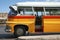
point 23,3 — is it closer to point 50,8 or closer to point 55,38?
point 50,8

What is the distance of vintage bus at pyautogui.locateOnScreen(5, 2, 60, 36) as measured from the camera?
18.4m

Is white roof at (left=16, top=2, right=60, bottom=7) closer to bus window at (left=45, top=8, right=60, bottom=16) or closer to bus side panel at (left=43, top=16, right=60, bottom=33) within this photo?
bus window at (left=45, top=8, right=60, bottom=16)

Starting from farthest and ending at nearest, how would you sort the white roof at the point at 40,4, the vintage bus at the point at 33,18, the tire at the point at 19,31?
1. the white roof at the point at 40,4
2. the tire at the point at 19,31
3. the vintage bus at the point at 33,18

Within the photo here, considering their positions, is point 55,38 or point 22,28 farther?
point 22,28

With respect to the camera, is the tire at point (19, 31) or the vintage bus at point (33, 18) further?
the tire at point (19, 31)

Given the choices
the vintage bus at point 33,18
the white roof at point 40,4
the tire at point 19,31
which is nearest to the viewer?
the vintage bus at point 33,18

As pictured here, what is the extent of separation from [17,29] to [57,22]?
2909 mm

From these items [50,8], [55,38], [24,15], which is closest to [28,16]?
[24,15]

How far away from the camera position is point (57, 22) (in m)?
18.4

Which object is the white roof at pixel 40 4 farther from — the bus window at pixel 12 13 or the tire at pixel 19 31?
the tire at pixel 19 31

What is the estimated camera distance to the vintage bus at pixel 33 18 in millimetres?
18391

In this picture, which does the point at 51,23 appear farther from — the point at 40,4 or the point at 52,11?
the point at 40,4

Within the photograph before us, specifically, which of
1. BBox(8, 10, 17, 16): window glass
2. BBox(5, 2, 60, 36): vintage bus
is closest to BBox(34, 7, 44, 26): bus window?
BBox(5, 2, 60, 36): vintage bus

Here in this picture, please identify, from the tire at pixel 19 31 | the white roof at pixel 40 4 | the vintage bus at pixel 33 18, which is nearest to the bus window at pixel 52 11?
the vintage bus at pixel 33 18
